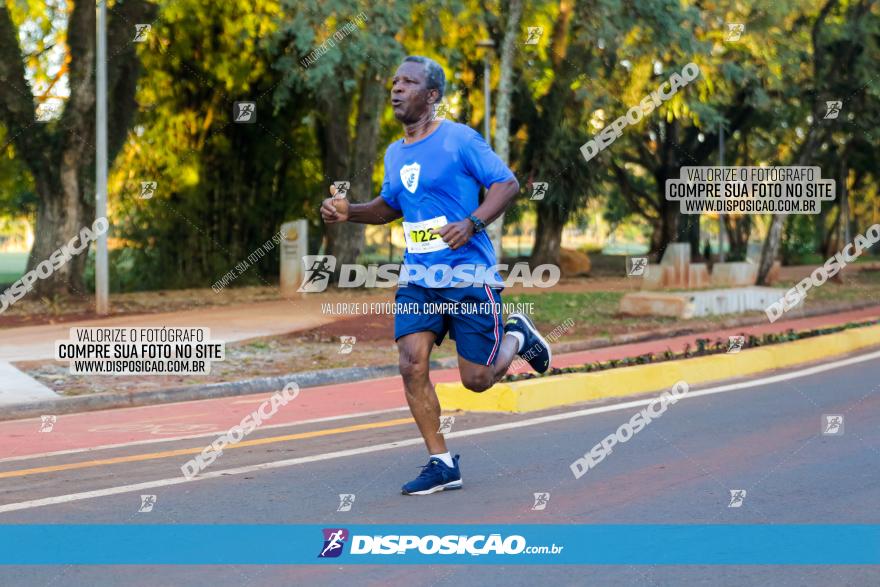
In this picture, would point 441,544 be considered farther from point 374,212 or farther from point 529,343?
point 374,212

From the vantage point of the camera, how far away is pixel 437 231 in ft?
20.4

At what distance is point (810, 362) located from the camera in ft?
43.8

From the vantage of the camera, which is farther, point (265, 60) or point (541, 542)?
point (265, 60)

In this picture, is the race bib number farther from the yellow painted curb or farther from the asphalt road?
the yellow painted curb

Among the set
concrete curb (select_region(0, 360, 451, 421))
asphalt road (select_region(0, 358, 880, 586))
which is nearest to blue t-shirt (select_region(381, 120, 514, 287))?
asphalt road (select_region(0, 358, 880, 586))

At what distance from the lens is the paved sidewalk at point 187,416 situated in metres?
8.99

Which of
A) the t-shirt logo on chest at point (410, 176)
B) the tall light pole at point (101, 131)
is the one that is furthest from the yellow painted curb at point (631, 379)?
the tall light pole at point (101, 131)

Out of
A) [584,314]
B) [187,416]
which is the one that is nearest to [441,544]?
[187,416]

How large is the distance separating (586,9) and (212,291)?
908 cm

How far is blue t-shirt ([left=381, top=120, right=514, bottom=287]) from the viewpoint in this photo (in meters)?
6.27

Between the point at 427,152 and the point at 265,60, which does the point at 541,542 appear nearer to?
the point at 427,152

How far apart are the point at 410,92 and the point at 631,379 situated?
5.19 meters

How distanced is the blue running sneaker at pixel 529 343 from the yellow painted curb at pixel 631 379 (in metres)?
2.51

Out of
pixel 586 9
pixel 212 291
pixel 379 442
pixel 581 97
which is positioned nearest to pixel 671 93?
pixel 581 97
